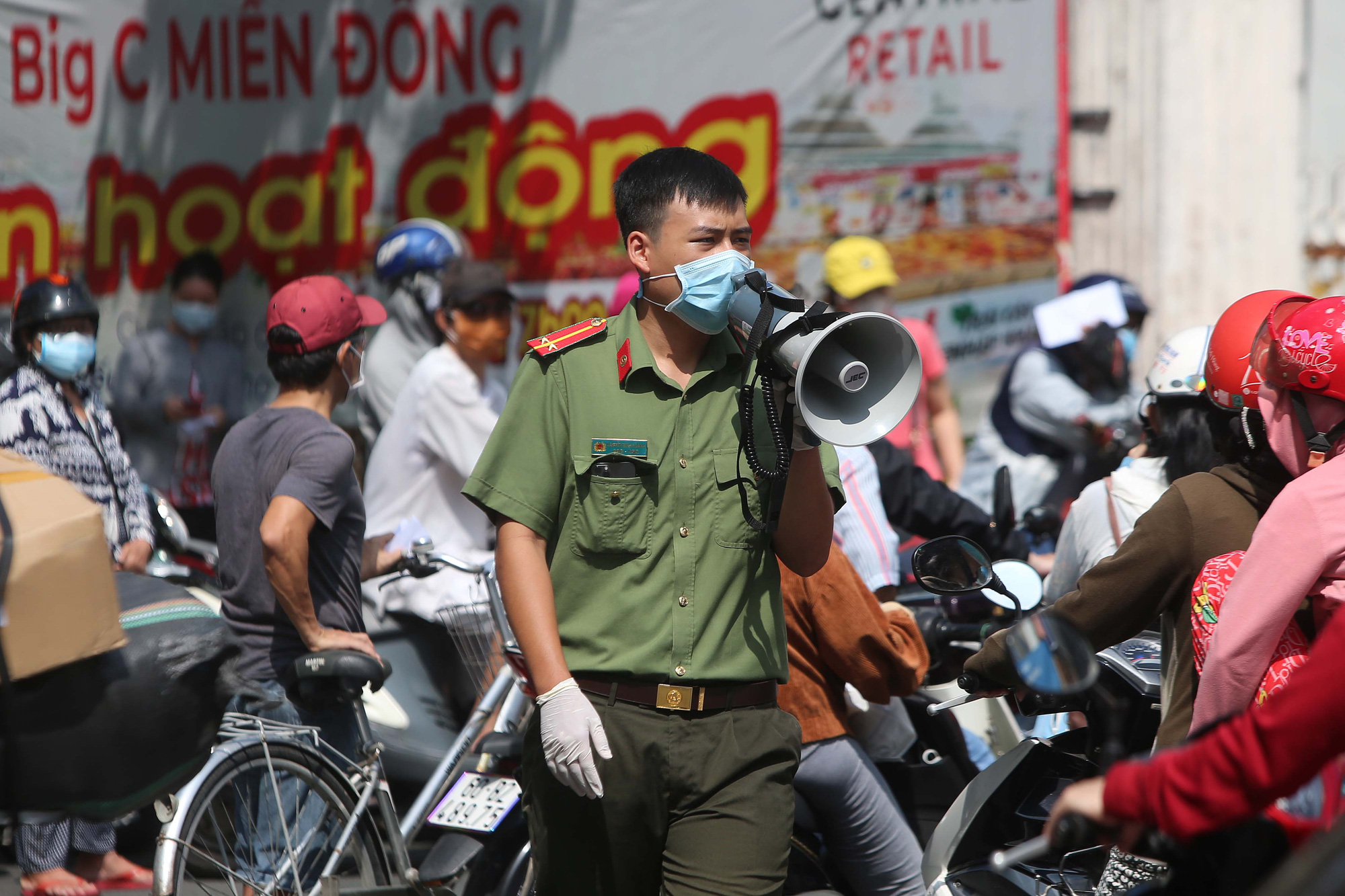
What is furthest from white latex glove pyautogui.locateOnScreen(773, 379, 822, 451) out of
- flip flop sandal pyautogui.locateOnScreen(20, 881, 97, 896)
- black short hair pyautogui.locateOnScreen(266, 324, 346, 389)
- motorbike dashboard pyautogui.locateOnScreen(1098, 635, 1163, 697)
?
flip flop sandal pyautogui.locateOnScreen(20, 881, 97, 896)

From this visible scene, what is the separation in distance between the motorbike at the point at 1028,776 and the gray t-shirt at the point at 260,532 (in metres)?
1.74

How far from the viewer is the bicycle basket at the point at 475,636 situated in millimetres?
4355

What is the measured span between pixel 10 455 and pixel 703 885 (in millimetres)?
1542

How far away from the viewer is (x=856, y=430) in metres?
2.49

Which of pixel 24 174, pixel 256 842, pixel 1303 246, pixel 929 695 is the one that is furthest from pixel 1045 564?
pixel 24 174

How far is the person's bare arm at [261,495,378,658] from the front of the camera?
359 centimetres

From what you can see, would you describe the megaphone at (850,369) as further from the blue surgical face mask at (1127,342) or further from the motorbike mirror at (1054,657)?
the blue surgical face mask at (1127,342)

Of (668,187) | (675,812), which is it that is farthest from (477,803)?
(668,187)

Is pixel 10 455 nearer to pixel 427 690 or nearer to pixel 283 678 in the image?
pixel 283 678

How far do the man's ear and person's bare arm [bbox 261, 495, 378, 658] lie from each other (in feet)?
4.42

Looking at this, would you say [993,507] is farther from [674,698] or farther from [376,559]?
[674,698]

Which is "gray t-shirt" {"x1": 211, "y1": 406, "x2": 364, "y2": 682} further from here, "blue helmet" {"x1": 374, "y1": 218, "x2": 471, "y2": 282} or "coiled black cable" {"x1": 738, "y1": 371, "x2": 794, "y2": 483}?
"blue helmet" {"x1": 374, "y1": 218, "x2": 471, "y2": 282}

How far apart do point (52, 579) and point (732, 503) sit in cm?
123

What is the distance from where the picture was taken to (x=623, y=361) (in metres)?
2.77
